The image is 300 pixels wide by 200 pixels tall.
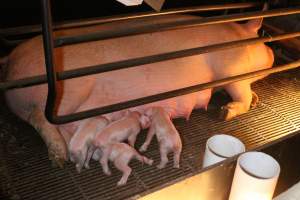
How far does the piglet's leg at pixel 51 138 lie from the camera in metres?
1.60

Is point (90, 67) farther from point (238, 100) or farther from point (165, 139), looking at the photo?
point (238, 100)

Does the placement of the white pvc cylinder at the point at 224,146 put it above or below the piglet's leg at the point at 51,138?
above

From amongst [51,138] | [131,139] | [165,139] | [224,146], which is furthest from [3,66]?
[224,146]

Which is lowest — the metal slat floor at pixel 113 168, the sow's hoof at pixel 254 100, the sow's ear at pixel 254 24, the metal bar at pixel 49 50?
the metal slat floor at pixel 113 168

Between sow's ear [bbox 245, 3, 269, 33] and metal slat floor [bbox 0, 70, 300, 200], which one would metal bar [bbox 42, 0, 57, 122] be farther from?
sow's ear [bbox 245, 3, 269, 33]

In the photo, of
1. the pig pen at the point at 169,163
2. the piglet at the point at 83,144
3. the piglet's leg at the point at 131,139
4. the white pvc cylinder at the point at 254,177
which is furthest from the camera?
the piglet's leg at the point at 131,139

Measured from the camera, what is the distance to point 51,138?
163 centimetres

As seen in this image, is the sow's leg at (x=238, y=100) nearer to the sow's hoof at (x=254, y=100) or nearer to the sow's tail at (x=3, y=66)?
the sow's hoof at (x=254, y=100)

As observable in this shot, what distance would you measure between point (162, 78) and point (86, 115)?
0.67 meters

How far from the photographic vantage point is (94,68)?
4.02ft

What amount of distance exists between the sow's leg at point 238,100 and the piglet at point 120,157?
1.93 ft

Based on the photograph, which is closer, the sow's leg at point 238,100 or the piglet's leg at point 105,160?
the piglet's leg at point 105,160

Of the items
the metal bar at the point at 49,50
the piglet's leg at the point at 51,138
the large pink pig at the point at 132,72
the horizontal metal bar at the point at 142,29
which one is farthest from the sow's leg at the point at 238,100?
the metal bar at the point at 49,50

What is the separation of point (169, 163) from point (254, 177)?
427 mm
